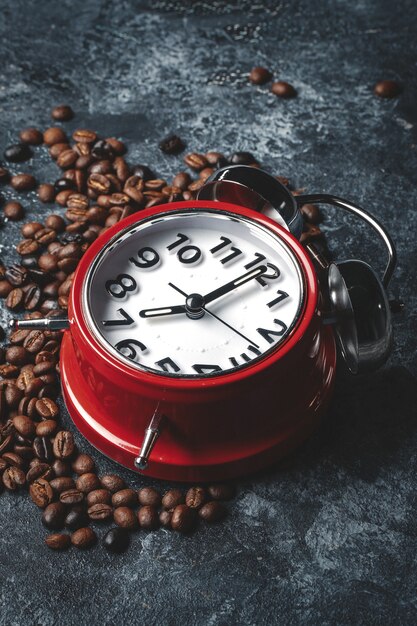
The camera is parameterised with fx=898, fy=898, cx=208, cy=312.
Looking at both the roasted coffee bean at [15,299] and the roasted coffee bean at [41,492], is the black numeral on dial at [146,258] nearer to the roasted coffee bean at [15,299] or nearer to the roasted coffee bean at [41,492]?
the roasted coffee bean at [15,299]

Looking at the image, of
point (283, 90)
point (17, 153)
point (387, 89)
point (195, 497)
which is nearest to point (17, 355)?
point (195, 497)

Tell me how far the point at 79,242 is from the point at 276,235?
0.61 metres

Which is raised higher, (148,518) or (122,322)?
(122,322)

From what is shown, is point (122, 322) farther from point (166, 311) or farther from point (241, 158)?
point (241, 158)

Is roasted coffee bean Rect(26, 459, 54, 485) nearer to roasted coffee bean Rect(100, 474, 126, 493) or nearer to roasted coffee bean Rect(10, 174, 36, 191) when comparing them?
roasted coffee bean Rect(100, 474, 126, 493)

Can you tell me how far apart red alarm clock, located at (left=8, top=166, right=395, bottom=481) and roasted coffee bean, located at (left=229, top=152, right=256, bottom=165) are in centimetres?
48

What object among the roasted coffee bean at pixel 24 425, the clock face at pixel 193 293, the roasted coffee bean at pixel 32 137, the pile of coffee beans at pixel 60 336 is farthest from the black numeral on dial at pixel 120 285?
the roasted coffee bean at pixel 32 137

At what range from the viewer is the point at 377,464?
2.06m

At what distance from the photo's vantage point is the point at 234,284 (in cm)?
204

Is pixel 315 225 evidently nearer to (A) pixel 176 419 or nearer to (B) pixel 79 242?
(B) pixel 79 242

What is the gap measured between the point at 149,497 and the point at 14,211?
38.5 inches

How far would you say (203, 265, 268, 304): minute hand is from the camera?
79.4 inches

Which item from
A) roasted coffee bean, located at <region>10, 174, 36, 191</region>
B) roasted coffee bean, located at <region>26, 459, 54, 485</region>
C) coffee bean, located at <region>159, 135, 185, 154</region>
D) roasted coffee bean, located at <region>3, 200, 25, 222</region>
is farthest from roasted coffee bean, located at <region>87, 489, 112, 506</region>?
coffee bean, located at <region>159, 135, 185, 154</region>

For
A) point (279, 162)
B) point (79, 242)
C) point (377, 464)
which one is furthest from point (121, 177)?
point (377, 464)
